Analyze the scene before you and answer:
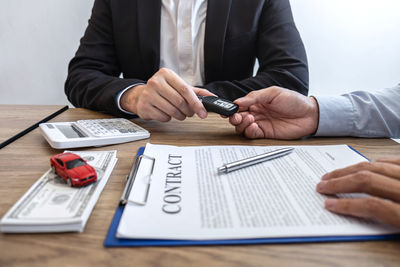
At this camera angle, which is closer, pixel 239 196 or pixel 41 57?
pixel 239 196

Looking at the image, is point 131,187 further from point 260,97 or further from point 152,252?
point 260,97

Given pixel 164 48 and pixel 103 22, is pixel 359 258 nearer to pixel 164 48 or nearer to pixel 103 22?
pixel 164 48

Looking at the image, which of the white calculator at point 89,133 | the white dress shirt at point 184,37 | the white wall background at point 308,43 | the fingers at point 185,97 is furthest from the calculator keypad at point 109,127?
the white wall background at point 308,43

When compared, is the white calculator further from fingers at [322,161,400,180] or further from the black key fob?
fingers at [322,161,400,180]

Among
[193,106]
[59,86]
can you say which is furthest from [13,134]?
[59,86]

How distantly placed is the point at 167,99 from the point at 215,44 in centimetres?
43

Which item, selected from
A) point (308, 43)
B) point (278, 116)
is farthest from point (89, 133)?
point (308, 43)

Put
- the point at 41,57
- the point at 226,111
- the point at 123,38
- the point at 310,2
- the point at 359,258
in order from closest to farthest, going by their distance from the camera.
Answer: the point at 359,258, the point at 226,111, the point at 123,38, the point at 310,2, the point at 41,57

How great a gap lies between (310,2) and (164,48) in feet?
3.14

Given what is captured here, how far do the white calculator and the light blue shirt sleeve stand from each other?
402mm

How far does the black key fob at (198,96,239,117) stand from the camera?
1.85 ft

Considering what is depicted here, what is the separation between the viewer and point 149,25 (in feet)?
3.12

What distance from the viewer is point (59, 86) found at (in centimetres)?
166

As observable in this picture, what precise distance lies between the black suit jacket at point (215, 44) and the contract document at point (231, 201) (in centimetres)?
44
